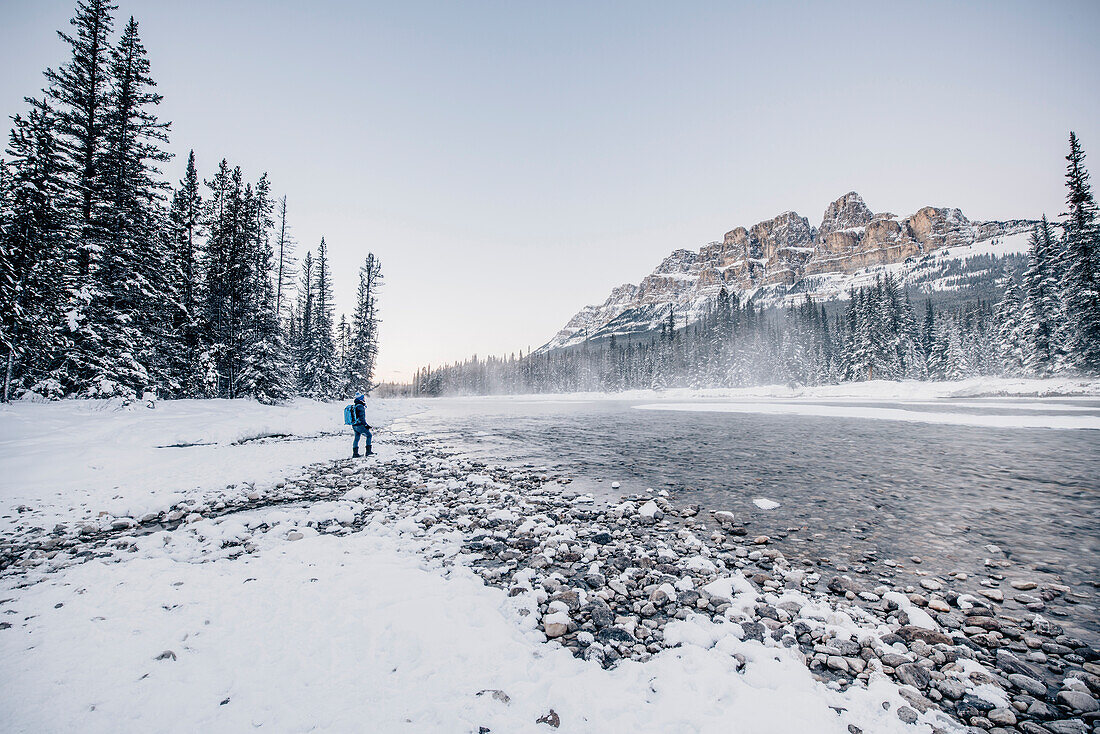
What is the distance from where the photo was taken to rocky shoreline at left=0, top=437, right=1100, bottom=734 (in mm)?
3039

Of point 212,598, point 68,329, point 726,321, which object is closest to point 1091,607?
point 212,598

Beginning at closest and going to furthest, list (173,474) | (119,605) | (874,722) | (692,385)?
(874,722) < (119,605) < (173,474) < (692,385)

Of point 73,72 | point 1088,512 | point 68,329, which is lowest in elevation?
point 1088,512

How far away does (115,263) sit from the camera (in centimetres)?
1734

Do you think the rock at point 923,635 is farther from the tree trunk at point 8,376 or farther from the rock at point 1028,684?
the tree trunk at point 8,376

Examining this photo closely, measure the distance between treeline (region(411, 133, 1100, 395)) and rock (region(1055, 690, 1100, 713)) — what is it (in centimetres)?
5868

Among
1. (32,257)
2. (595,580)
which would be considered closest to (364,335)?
(32,257)

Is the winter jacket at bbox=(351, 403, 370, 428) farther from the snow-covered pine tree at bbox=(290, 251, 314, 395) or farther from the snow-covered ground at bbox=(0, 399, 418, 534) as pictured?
the snow-covered pine tree at bbox=(290, 251, 314, 395)

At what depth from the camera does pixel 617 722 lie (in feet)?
9.04

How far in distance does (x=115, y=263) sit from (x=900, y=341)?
95.9 m

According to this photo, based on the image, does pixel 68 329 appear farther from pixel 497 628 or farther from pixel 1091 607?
pixel 1091 607

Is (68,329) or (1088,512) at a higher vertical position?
(68,329)

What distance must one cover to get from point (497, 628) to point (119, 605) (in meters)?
4.01

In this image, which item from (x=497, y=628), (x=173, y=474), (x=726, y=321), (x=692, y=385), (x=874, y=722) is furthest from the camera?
(x=726, y=321)
